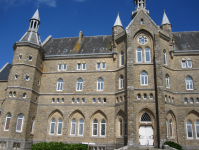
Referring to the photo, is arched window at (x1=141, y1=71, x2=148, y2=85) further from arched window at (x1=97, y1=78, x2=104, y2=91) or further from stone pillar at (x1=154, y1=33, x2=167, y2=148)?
arched window at (x1=97, y1=78, x2=104, y2=91)

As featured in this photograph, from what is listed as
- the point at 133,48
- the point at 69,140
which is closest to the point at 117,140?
the point at 69,140

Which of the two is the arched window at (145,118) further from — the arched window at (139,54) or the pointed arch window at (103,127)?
the arched window at (139,54)

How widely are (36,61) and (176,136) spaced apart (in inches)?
882

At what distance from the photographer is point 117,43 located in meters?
31.0

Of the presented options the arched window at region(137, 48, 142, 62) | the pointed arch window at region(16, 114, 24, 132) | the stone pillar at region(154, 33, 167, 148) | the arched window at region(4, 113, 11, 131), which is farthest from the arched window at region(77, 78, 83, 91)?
the stone pillar at region(154, 33, 167, 148)

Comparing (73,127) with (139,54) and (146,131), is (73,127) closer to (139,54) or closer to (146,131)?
(146,131)

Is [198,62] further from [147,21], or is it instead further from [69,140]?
[69,140]

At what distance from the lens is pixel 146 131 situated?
25109 mm

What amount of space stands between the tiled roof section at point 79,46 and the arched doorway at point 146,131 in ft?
40.2

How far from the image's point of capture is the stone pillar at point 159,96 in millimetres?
23656

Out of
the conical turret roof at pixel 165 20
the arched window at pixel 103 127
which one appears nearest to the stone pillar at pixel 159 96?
the conical turret roof at pixel 165 20

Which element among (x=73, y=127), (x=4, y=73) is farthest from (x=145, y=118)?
(x=4, y=73)

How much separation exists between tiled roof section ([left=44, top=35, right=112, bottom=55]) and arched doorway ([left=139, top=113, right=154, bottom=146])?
12.3 meters

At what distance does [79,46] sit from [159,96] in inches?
663
